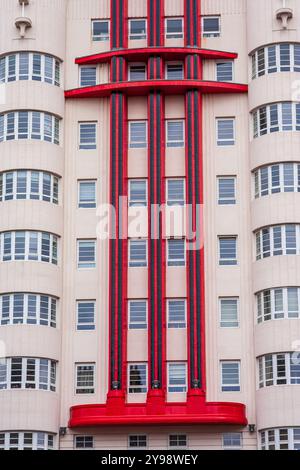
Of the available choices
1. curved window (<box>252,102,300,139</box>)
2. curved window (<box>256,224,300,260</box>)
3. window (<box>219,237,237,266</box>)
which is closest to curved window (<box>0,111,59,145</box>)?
window (<box>219,237,237,266</box>)

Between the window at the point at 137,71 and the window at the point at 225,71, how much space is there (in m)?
4.51

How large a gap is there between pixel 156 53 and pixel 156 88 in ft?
7.42

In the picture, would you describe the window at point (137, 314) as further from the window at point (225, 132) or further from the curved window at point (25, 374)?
the window at point (225, 132)

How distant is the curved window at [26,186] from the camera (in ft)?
236

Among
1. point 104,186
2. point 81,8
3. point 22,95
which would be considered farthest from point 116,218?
point 81,8

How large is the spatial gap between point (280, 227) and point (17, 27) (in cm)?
1991

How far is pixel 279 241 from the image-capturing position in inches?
2776

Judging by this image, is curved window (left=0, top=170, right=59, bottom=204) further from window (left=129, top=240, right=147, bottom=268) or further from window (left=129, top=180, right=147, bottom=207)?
window (left=129, top=240, right=147, bottom=268)

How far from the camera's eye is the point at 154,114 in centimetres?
7325

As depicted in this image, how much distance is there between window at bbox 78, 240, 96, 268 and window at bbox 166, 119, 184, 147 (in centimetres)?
759

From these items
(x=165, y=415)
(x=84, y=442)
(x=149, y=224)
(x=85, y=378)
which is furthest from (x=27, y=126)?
(x=165, y=415)

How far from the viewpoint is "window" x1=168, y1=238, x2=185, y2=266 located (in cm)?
7175

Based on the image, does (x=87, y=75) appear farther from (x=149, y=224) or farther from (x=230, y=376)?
(x=230, y=376)

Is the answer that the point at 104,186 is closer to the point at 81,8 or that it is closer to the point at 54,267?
the point at 54,267
